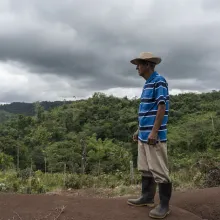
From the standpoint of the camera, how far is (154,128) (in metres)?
3.03

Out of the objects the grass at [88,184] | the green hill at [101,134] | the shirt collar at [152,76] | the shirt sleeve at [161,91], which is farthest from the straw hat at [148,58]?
the green hill at [101,134]

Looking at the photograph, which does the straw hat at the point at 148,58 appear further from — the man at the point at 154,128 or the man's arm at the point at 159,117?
the man's arm at the point at 159,117

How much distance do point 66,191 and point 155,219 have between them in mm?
3664

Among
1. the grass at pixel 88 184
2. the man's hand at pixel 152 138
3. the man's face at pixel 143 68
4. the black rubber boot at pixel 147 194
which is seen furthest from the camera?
the grass at pixel 88 184

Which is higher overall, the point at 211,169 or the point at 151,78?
the point at 151,78

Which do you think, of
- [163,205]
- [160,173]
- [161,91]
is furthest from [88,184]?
[161,91]

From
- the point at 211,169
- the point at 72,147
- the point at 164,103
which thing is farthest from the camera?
the point at 72,147

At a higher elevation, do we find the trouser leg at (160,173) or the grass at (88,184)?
the trouser leg at (160,173)

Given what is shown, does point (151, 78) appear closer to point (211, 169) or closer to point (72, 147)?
point (211, 169)

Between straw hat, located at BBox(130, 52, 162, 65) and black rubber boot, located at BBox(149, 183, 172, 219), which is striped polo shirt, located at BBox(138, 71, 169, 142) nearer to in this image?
straw hat, located at BBox(130, 52, 162, 65)

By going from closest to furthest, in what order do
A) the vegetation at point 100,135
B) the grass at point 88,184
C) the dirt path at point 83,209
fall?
the dirt path at point 83,209 → the grass at point 88,184 → the vegetation at point 100,135

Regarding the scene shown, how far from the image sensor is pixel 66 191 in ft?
21.3

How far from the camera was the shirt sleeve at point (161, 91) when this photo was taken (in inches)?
120

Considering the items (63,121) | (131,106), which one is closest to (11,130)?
(63,121)
